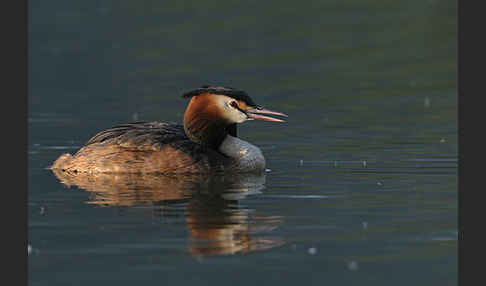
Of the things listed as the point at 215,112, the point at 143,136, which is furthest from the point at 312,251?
the point at 143,136

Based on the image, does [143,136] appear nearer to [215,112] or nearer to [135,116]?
[215,112]

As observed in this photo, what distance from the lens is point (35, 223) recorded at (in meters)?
12.5

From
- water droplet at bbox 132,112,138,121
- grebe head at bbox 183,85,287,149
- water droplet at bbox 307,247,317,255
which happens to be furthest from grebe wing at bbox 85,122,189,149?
water droplet at bbox 132,112,138,121

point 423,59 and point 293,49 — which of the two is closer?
point 423,59

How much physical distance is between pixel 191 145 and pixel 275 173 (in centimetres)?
140

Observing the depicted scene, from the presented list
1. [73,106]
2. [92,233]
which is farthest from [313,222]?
[73,106]

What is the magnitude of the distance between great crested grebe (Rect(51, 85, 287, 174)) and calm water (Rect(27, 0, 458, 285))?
34 centimetres

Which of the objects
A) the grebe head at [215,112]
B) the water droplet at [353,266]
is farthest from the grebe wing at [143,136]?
the water droplet at [353,266]

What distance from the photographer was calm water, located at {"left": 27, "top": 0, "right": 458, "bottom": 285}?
10.4m

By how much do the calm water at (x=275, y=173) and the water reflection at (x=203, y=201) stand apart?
0.10ft

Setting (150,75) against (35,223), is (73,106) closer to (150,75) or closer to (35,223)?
(150,75)

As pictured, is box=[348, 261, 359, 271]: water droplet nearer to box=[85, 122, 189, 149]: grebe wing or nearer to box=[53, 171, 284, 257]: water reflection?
box=[53, 171, 284, 257]: water reflection

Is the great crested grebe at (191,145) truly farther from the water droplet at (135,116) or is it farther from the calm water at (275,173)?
the water droplet at (135,116)

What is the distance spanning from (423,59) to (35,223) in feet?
95.9
